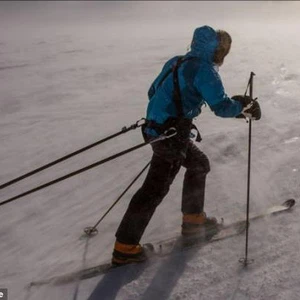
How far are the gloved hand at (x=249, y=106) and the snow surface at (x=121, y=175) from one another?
1.07 metres

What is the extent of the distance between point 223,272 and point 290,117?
391 cm

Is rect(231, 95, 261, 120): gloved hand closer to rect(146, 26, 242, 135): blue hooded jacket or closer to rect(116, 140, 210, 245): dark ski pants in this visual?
rect(146, 26, 242, 135): blue hooded jacket

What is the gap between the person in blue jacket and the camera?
10.2 ft

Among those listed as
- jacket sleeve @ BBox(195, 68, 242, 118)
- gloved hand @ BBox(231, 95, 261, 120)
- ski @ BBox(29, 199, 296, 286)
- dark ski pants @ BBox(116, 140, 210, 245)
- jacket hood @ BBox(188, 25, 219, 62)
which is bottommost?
ski @ BBox(29, 199, 296, 286)

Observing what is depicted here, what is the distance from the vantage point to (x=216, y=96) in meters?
3.05

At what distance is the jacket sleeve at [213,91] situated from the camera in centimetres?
304

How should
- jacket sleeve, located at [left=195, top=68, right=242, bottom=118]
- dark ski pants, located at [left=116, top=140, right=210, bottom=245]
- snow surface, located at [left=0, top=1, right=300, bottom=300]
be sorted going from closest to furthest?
jacket sleeve, located at [left=195, top=68, right=242, bottom=118] < snow surface, located at [left=0, top=1, right=300, bottom=300] < dark ski pants, located at [left=116, top=140, right=210, bottom=245]

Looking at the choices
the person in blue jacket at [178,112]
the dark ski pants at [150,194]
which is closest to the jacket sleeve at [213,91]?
the person in blue jacket at [178,112]

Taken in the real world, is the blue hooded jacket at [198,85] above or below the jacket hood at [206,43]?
below

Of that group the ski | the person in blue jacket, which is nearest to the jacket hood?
the person in blue jacket

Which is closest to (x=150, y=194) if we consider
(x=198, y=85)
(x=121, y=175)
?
(x=198, y=85)

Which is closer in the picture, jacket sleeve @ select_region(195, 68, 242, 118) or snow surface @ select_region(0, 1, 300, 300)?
jacket sleeve @ select_region(195, 68, 242, 118)

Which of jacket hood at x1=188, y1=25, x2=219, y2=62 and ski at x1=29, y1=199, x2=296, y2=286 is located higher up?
jacket hood at x1=188, y1=25, x2=219, y2=62

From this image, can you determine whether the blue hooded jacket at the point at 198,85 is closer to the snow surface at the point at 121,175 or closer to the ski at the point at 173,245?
the ski at the point at 173,245
